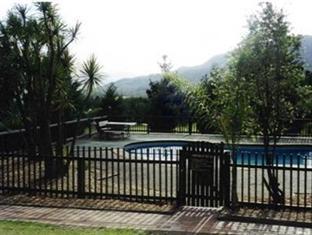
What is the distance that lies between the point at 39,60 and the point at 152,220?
6.08 meters

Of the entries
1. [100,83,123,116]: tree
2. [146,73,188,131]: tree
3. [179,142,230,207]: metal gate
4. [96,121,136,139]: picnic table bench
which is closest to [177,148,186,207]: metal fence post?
[179,142,230,207]: metal gate

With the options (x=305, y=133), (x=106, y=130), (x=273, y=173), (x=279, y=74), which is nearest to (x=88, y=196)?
(x=273, y=173)

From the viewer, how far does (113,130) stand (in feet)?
76.7

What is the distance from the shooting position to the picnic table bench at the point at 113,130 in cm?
2275

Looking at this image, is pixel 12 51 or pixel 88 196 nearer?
pixel 88 196

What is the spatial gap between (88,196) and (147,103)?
61.2 ft

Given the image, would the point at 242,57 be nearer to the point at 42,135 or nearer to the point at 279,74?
the point at 279,74

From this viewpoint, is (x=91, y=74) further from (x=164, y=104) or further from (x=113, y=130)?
(x=164, y=104)

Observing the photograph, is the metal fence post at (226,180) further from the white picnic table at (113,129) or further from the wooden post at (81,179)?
the white picnic table at (113,129)

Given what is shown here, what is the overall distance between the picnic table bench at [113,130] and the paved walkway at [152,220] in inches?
526

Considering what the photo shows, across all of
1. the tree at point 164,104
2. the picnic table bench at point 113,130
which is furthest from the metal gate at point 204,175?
the tree at point 164,104

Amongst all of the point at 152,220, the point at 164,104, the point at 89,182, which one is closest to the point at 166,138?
the point at 164,104

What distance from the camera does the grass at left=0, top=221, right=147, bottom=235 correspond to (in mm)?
7582

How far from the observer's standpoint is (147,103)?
94.1ft
